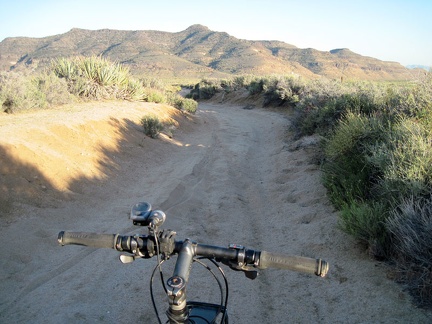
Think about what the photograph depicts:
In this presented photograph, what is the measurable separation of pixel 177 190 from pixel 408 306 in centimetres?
491

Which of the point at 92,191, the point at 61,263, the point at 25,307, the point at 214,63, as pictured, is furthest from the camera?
the point at 214,63

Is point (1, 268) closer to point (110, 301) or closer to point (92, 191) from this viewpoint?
point (110, 301)

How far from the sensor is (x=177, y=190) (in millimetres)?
7402

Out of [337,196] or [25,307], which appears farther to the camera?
[337,196]

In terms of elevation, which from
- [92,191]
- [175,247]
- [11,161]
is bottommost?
[92,191]

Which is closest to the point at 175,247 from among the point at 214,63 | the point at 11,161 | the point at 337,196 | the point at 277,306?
the point at 277,306

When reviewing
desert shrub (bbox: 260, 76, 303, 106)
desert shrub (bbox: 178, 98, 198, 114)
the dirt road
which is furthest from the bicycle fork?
desert shrub (bbox: 260, 76, 303, 106)

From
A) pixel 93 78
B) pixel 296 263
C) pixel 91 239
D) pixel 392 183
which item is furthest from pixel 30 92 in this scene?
pixel 296 263

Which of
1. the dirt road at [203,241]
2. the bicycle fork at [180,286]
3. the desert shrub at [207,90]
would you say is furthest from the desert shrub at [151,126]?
the desert shrub at [207,90]

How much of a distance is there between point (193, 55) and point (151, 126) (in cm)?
9405

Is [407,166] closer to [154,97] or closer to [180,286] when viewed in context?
[180,286]

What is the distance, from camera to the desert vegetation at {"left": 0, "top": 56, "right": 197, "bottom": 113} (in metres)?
10.6

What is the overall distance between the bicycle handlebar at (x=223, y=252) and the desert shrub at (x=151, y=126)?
10.6 meters

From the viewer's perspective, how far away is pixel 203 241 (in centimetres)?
526
